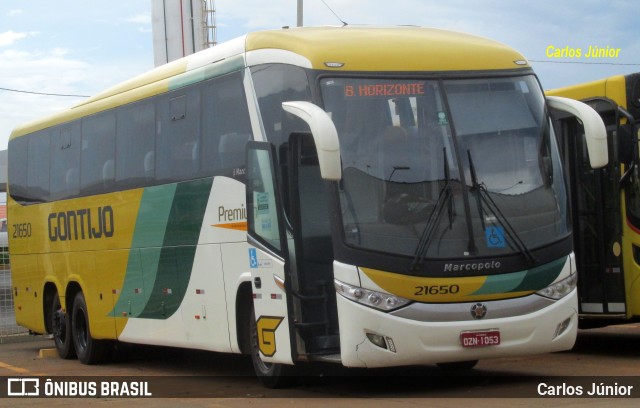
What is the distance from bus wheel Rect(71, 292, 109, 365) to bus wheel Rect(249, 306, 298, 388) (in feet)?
18.7

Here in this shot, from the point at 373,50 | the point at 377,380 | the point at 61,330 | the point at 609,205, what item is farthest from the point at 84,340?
the point at 373,50

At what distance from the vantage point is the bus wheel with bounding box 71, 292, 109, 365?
17.9 metres

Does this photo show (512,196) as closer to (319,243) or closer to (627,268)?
(319,243)

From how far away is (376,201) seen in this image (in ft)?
36.1

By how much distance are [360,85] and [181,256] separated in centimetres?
418

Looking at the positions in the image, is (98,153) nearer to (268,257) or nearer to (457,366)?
(268,257)

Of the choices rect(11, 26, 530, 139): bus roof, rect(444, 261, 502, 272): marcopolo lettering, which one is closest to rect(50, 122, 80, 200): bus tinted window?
rect(11, 26, 530, 139): bus roof

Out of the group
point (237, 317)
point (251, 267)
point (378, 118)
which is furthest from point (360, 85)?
point (237, 317)

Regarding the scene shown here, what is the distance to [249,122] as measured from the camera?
12.5 metres

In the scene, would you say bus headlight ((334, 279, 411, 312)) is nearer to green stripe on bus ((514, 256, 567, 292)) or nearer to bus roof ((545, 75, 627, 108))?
green stripe on bus ((514, 256, 567, 292))

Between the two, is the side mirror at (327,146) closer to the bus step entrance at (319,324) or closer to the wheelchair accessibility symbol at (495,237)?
the bus step entrance at (319,324)

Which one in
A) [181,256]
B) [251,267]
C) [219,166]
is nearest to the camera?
[251,267]

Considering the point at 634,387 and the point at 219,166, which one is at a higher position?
the point at 219,166

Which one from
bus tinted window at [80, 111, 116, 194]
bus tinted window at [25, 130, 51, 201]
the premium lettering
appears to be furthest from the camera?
bus tinted window at [25, 130, 51, 201]
